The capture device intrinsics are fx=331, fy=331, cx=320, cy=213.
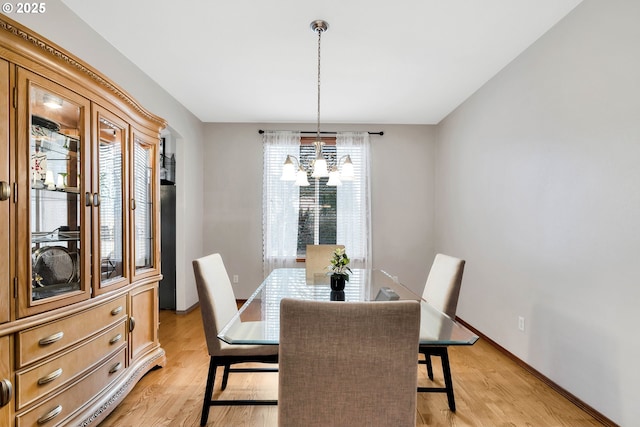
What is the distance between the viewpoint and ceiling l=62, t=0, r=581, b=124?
2.11m

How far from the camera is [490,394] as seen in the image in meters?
2.31

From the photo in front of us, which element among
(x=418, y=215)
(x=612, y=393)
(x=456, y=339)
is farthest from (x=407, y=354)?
(x=418, y=215)

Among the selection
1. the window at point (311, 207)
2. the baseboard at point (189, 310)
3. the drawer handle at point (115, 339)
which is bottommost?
the baseboard at point (189, 310)

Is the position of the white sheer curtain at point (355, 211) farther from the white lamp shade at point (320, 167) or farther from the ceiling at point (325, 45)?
the white lamp shade at point (320, 167)

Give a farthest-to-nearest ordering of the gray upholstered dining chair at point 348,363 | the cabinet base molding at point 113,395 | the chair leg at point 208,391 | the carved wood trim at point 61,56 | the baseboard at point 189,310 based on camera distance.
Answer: the baseboard at point 189,310
the chair leg at point 208,391
the cabinet base molding at point 113,395
the carved wood trim at point 61,56
the gray upholstered dining chair at point 348,363

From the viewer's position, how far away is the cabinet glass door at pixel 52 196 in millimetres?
1452

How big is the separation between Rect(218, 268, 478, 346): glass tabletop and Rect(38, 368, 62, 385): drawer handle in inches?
33.9

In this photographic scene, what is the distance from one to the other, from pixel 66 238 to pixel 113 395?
1.00 meters

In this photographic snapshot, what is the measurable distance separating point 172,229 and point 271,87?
7.39 ft

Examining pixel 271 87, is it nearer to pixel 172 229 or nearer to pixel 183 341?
pixel 172 229

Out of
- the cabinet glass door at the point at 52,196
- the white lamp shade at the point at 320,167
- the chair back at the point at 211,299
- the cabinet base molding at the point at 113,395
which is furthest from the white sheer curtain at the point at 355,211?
the cabinet glass door at the point at 52,196

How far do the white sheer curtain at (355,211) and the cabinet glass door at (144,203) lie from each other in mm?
2491

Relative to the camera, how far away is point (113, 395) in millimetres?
1994

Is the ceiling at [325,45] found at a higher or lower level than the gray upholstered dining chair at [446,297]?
higher
